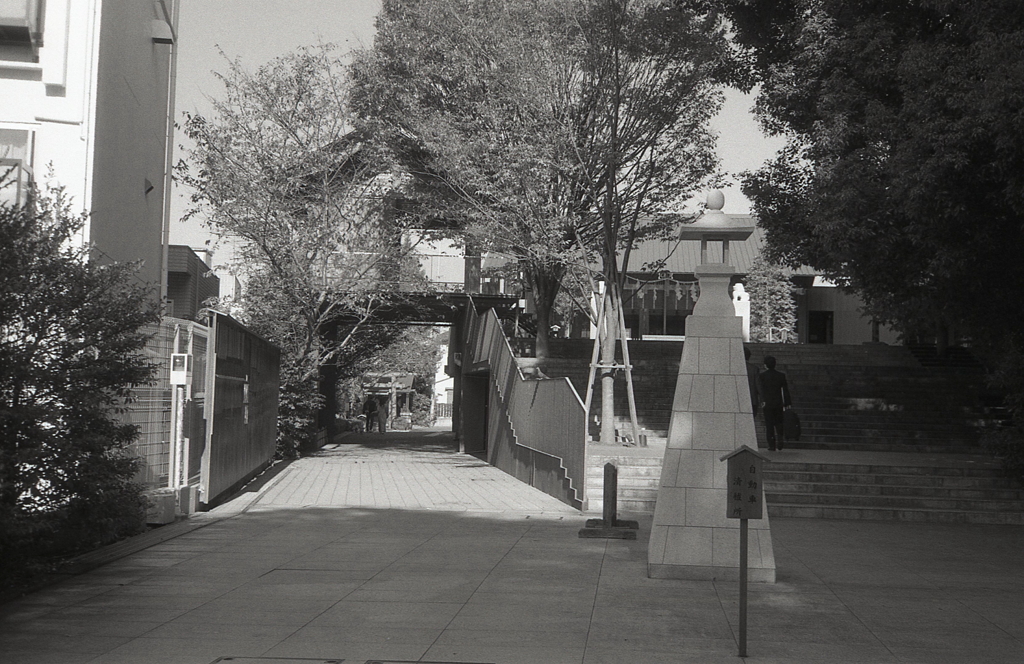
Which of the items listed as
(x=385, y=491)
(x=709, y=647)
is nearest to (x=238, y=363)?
(x=385, y=491)

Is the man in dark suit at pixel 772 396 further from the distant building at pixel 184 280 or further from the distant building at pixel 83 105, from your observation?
the distant building at pixel 184 280

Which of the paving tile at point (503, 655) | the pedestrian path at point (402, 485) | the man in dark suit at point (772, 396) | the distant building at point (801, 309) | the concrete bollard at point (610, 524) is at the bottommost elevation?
the paving tile at point (503, 655)

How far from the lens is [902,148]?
15594 mm

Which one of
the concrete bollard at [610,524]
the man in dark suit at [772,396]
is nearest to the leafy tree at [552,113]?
the man in dark suit at [772,396]

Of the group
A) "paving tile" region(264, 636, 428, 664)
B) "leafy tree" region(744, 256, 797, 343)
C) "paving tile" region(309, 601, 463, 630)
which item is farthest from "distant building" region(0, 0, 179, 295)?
"leafy tree" region(744, 256, 797, 343)

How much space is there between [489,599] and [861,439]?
51.1 feet

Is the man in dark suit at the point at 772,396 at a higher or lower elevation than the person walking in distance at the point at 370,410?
higher

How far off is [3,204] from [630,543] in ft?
23.8

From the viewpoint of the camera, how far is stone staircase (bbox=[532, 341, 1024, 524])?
15828mm

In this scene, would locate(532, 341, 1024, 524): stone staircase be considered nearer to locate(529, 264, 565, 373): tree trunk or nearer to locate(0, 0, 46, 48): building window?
locate(529, 264, 565, 373): tree trunk

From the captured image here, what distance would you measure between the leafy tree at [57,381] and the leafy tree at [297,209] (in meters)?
15.6

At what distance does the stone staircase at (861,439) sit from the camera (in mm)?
15828

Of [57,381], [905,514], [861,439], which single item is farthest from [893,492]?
[57,381]

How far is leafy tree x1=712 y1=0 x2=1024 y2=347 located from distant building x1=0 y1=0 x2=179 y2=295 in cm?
1150
